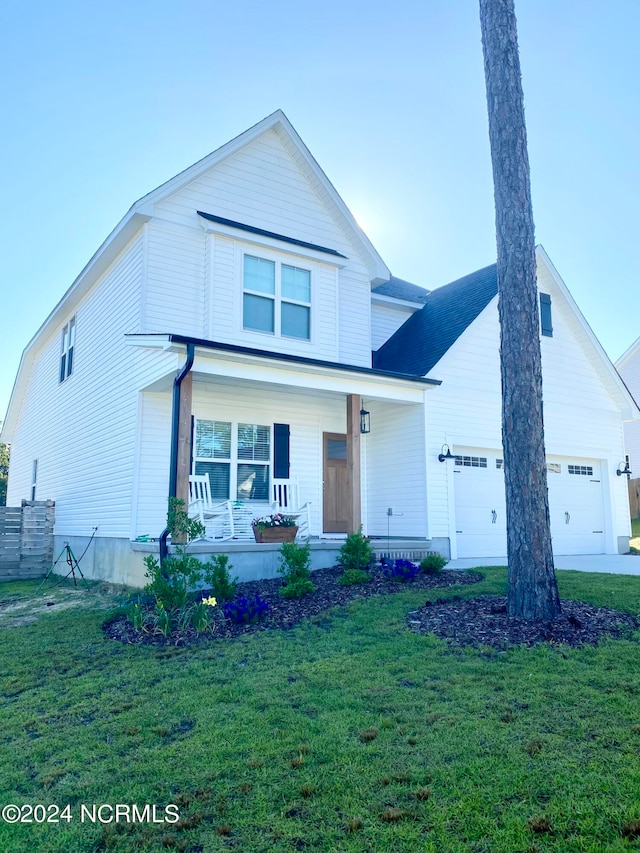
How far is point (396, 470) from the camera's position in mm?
12109

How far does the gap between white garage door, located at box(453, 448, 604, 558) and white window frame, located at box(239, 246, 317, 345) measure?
394 cm

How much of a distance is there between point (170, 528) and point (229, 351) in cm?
270

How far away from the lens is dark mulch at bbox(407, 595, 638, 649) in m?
5.23

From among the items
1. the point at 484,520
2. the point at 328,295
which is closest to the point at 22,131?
the point at 328,295

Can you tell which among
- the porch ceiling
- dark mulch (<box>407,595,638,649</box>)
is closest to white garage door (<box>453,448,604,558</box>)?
the porch ceiling

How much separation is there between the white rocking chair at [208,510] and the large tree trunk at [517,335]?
4.72 meters

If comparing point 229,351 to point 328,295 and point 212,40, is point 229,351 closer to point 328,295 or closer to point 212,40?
point 328,295

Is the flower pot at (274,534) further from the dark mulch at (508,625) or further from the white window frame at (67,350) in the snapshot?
the white window frame at (67,350)

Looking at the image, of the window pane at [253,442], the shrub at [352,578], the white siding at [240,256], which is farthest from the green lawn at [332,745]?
the white siding at [240,256]

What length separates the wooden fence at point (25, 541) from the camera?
1341cm

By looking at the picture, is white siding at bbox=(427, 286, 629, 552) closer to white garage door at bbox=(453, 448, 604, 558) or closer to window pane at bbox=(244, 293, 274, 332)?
white garage door at bbox=(453, 448, 604, 558)

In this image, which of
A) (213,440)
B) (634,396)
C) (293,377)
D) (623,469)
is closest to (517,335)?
(293,377)

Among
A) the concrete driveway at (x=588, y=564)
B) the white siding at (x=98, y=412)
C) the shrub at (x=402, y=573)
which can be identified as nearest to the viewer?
the shrub at (x=402, y=573)

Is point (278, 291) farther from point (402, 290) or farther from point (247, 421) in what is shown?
point (402, 290)
